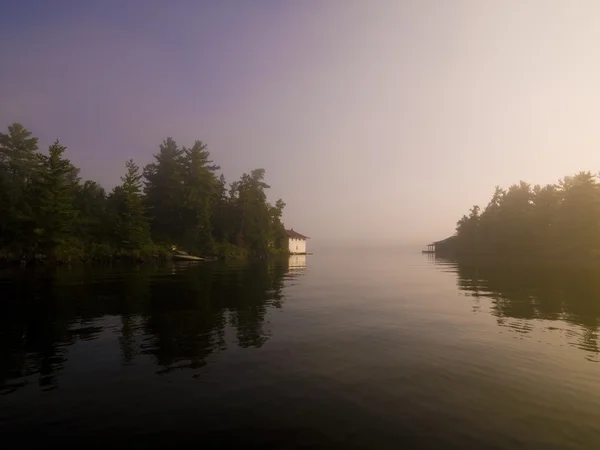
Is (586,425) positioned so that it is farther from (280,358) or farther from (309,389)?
(280,358)

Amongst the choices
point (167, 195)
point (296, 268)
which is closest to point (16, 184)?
point (167, 195)

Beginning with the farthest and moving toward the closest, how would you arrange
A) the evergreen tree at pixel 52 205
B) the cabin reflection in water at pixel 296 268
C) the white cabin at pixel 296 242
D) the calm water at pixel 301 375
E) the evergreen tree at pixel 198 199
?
the white cabin at pixel 296 242, the evergreen tree at pixel 198 199, the evergreen tree at pixel 52 205, the cabin reflection in water at pixel 296 268, the calm water at pixel 301 375

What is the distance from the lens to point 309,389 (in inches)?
379

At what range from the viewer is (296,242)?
131m

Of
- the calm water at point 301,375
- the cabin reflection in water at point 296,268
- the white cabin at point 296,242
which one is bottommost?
the calm water at point 301,375

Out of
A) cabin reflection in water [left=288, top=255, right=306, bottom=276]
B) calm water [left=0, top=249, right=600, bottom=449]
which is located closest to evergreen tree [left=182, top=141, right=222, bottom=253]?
cabin reflection in water [left=288, top=255, right=306, bottom=276]

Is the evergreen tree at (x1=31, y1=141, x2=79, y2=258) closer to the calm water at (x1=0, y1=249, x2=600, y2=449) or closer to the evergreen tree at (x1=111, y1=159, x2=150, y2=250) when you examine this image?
the evergreen tree at (x1=111, y1=159, x2=150, y2=250)

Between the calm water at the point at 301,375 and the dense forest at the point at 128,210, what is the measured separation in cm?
3758

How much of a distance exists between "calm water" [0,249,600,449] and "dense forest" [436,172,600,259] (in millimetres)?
77504

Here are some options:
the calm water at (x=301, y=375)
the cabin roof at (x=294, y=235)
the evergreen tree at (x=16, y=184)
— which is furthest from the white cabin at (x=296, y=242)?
the calm water at (x=301, y=375)

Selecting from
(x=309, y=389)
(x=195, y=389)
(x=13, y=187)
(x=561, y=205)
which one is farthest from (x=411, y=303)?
(x=561, y=205)

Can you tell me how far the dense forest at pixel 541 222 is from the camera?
83.2 metres

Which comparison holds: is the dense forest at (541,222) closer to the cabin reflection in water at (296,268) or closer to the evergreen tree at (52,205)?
the cabin reflection in water at (296,268)

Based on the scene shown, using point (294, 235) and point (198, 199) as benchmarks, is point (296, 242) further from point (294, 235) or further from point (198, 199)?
point (198, 199)
